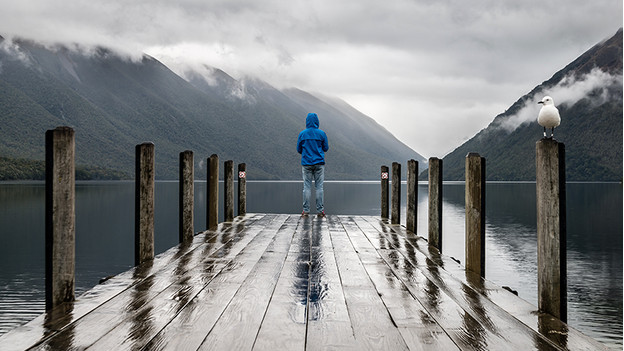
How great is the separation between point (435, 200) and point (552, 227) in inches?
159

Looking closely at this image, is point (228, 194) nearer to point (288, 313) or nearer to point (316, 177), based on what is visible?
point (316, 177)

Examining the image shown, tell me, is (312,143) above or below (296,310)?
above

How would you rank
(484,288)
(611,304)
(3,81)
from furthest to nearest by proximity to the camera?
1. (3,81)
2. (611,304)
3. (484,288)

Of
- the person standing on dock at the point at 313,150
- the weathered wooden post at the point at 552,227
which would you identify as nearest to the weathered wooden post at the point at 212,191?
the person standing on dock at the point at 313,150

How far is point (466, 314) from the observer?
12.2 ft

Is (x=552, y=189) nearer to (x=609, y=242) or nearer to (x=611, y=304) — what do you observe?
(x=611, y=304)

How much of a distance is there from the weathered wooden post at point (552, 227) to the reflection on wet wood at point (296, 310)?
0.18 meters

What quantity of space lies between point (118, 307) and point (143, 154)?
2558 mm

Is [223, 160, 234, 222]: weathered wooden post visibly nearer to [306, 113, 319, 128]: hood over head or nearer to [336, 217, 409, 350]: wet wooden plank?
[306, 113, 319, 128]: hood over head

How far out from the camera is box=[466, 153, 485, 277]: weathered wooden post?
5645 mm

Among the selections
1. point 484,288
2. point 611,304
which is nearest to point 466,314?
point 484,288

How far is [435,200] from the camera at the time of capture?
7.91 meters

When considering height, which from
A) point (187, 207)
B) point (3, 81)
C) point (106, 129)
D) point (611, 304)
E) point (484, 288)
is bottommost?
point (611, 304)

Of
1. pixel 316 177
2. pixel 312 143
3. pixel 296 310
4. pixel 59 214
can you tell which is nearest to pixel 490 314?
pixel 296 310
